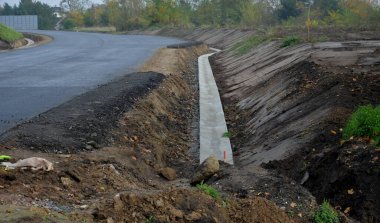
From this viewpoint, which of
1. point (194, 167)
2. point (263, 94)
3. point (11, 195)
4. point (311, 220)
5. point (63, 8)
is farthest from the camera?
point (63, 8)

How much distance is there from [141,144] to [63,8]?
129 metres

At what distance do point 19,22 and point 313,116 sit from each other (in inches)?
3286

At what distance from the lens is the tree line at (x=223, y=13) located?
141ft

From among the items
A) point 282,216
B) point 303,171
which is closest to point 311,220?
point 282,216

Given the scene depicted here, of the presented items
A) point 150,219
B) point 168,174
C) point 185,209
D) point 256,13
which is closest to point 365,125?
point 168,174

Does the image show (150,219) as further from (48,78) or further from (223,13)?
(223,13)

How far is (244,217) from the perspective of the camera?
5918mm

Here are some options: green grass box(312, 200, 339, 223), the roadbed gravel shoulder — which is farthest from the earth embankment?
the roadbed gravel shoulder

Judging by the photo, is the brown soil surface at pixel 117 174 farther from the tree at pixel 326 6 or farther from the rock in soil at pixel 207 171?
the tree at pixel 326 6

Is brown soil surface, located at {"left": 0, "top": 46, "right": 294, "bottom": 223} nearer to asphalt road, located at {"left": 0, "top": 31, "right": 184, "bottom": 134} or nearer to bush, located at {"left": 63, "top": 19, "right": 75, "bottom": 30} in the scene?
asphalt road, located at {"left": 0, "top": 31, "right": 184, "bottom": 134}

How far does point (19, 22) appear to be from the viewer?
8650 cm

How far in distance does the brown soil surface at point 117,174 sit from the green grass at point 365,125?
98.0 inches

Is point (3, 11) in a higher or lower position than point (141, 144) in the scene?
higher

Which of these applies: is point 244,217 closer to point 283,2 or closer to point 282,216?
point 282,216
